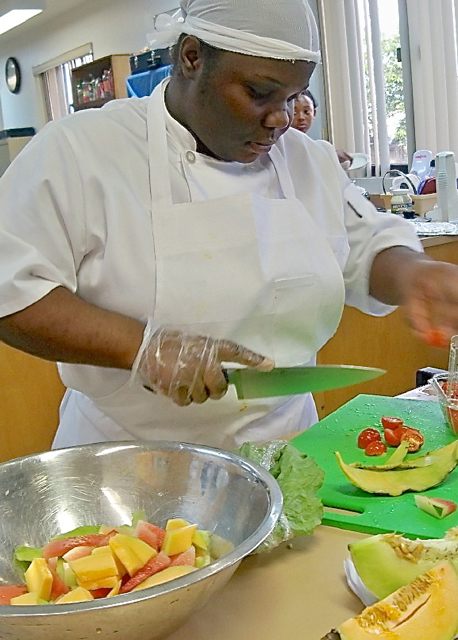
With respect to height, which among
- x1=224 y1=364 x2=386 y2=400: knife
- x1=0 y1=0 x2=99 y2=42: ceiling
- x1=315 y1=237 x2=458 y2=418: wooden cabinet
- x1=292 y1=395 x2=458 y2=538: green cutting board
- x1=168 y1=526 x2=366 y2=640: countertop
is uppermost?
x1=0 y1=0 x2=99 y2=42: ceiling

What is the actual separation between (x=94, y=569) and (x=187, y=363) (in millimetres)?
306

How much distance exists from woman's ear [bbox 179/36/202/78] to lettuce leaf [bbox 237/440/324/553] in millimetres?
603

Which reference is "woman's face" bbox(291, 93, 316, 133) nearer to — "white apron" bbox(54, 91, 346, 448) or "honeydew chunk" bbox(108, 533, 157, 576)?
"white apron" bbox(54, 91, 346, 448)

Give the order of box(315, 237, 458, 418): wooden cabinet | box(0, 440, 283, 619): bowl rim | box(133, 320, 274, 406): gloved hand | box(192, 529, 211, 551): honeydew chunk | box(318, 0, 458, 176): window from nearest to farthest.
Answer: box(0, 440, 283, 619): bowl rim
box(192, 529, 211, 551): honeydew chunk
box(133, 320, 274, 406): gloved hand
box(315, 237, 458, 418): wooden cabinet
box(318, 0, 458, 176): window

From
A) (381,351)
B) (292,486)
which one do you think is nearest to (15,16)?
(381,351)

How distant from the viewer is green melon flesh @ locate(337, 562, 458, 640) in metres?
0.71

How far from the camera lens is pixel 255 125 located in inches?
48.9

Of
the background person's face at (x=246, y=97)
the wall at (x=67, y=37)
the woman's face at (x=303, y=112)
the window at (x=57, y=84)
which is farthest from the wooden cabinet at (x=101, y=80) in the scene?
the background person's face at (x=246, y=97)

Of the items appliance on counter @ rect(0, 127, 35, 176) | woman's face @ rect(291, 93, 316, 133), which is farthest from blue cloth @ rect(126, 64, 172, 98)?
woman's face @ rect(291, 93, 316, 133)

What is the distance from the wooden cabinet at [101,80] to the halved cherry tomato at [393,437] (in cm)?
499

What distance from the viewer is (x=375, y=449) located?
4.04ft

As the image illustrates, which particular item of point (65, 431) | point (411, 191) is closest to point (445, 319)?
point (65, 431)

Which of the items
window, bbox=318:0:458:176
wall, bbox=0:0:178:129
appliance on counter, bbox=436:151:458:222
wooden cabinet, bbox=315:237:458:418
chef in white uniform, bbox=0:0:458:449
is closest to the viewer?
chef in white uniform, bbox=0:0:458:449

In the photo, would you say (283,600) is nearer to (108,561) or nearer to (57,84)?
(108,561)
